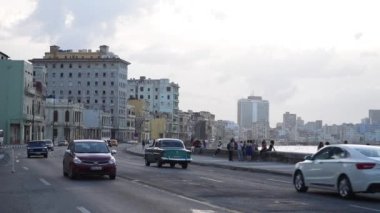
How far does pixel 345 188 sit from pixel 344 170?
20.5 inches

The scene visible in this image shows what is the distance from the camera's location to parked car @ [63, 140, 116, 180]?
26.6 meters

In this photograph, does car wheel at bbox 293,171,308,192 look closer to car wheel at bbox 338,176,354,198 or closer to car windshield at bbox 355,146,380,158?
car wheel at bbox 338,176,354,198

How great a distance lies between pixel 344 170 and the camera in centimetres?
1917

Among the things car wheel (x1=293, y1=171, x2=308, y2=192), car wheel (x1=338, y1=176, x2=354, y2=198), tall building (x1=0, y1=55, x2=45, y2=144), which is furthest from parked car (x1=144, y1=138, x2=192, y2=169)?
tall building (x1=0, y1=55, x2=45, y2=144)

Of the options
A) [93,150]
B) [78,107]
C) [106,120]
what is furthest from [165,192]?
[106,120]

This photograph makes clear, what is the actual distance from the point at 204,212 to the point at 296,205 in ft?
10.2

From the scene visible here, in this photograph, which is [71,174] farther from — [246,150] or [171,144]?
[246,150]

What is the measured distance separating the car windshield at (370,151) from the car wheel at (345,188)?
0.92 m

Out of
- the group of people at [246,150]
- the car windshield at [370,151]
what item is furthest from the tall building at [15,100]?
the car windshield at [370,151]

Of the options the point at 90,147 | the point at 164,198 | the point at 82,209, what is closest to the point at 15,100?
the point at 90,147

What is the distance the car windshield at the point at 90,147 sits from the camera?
27.8m

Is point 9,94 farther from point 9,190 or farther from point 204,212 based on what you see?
point 204,212

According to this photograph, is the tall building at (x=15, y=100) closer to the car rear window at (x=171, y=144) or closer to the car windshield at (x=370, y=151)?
the car rear window at (x=171, y=144)

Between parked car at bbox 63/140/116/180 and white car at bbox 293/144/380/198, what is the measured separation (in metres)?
8.48
